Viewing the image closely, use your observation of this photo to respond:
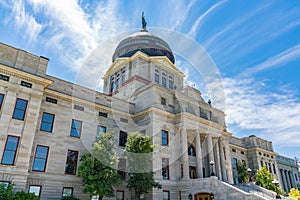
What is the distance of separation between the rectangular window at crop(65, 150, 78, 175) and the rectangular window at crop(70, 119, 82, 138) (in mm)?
1783

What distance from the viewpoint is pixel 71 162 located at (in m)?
22.8

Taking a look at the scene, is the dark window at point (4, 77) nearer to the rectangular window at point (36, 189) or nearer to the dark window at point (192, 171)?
the rectangular window at point (36, 189)

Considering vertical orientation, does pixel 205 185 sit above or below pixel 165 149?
below

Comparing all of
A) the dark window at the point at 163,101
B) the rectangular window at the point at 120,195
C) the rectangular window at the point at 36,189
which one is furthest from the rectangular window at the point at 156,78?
the rectangular window at the point at 36,189

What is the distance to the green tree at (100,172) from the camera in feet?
64.6

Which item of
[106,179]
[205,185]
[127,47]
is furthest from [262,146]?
[106,179]

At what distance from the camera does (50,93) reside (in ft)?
76.1

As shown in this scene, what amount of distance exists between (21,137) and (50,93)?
19.2 feet

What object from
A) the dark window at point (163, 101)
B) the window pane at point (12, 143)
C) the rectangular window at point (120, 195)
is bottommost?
the rectangular window at point (120, 195)

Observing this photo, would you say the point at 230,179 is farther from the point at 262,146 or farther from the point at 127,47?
the point at 127,47

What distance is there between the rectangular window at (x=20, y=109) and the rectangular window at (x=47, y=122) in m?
2.93

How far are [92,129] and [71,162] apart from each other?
4.21 meters

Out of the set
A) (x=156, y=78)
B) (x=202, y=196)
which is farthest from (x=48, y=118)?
(x=156, y=78)

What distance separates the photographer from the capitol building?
1895 centimetres
